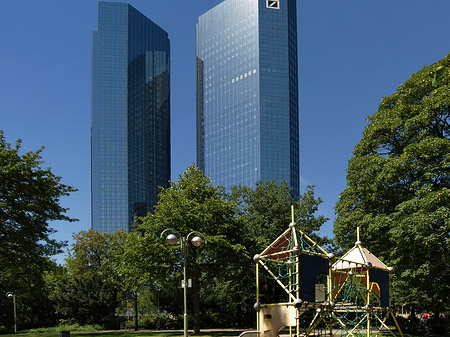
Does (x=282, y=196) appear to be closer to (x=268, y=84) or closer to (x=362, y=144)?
(x=362, y=144)

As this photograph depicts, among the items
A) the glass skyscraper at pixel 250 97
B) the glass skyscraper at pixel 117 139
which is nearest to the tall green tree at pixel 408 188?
the glass skyscraper at pixel 250 97

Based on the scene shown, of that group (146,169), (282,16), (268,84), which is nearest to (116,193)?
(146,169)

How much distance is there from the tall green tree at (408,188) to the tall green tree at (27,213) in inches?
761

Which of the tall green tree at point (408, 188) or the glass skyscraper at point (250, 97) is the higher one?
the glass skyscraper at point (250, 97)

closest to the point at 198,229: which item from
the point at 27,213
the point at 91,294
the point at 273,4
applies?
the point at 27,213

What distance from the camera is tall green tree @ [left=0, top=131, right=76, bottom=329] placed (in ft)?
106

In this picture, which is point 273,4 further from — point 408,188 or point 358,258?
point 358,258

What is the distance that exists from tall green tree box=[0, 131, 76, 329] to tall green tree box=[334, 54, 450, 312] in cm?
→ 1934

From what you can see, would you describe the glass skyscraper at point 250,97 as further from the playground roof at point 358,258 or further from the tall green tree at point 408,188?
the playground roof at point 358,258

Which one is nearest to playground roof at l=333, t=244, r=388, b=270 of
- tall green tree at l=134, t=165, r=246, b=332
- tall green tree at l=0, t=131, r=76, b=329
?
tall green tree at l=134, t=165, r=246, b=332

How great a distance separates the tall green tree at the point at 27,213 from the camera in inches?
1270

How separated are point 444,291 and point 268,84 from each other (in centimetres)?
→ 14411

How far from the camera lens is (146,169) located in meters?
195

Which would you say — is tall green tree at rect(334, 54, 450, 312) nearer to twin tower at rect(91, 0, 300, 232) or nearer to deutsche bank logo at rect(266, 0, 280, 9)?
twin tower at rect(91, 0, 300, 232)
